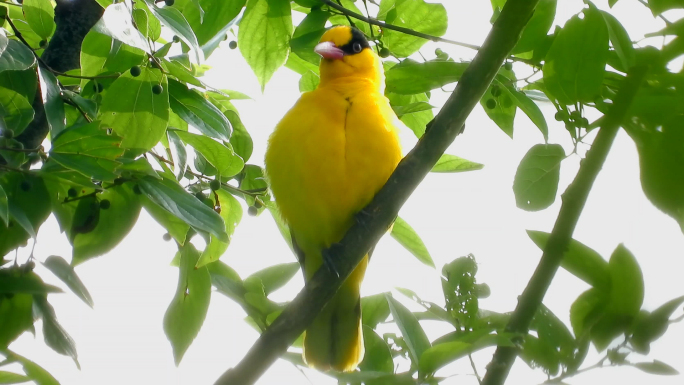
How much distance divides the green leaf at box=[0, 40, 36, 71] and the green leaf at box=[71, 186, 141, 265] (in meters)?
0.50

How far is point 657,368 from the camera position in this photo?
87cm

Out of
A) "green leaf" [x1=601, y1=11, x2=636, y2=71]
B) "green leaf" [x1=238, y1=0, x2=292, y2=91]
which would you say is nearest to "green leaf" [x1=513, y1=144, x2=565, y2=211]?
"green leaf" [x1=601, y1=11, x2=636, y2=71]

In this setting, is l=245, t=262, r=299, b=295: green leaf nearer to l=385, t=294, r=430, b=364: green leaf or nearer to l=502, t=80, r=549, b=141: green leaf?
l=385, t=294, r=430, b=364: green leaf

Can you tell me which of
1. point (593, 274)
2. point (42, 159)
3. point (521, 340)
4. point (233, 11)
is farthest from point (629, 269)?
point (42, 159)

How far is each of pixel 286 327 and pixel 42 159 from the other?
0.88 metres

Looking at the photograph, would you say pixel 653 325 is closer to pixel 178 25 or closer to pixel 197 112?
pixel 178 25

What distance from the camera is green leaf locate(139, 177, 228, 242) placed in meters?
1.79

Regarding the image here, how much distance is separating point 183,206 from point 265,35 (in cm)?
73

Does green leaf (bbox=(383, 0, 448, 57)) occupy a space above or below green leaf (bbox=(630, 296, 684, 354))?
above

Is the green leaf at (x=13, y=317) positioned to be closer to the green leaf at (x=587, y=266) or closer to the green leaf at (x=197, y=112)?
the green leaf at (x=197, y=112)

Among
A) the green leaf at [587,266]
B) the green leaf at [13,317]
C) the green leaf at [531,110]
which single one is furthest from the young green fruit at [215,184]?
the green leaf at [587,266]

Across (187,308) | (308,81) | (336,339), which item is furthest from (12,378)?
(336,339)

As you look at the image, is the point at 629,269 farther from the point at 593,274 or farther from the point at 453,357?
the point at 453,357

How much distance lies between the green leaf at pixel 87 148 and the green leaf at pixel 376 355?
2.56ft
